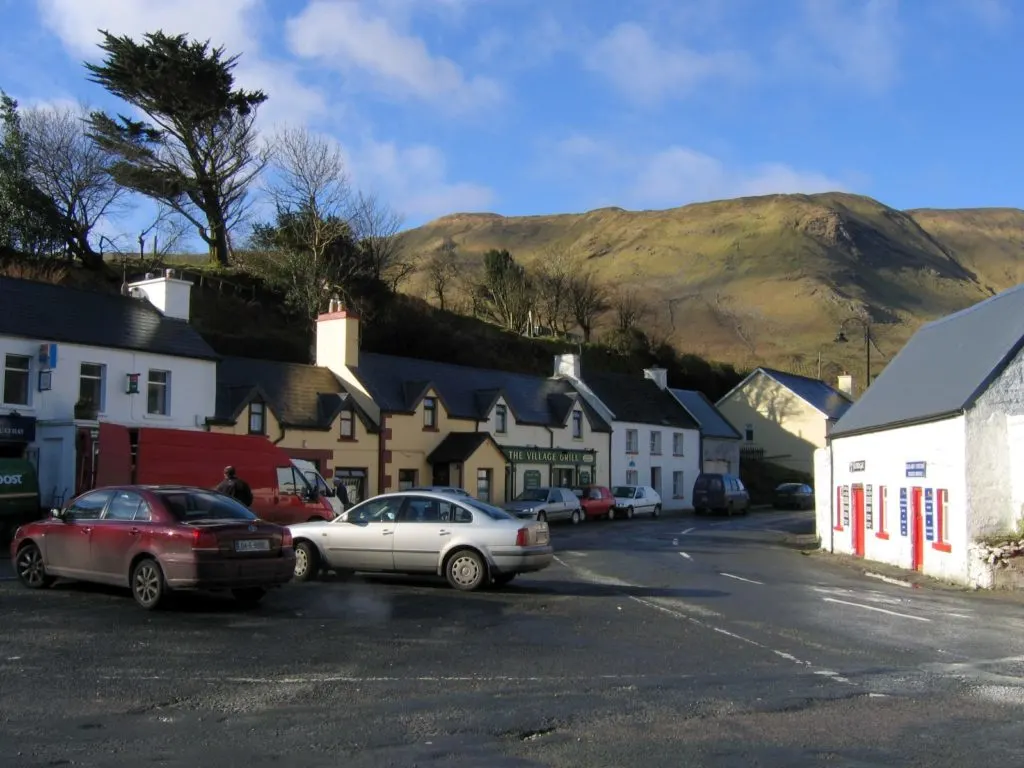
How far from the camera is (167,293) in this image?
110 feet

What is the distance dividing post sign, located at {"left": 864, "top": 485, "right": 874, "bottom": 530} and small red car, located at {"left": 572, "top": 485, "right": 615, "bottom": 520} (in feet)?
52.5

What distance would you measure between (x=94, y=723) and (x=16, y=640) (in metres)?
3.69

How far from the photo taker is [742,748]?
267 inches

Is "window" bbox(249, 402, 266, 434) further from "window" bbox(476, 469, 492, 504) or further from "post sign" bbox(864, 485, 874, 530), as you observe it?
"post sign" bbox(864, 485, 874, 530)

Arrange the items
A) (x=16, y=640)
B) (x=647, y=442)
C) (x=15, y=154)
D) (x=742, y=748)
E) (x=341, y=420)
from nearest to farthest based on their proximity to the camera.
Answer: (x=742, y=748)
(x=16, y=640)
(x=341, y=420)
(x=15, y=154)
(x=647, y=442)

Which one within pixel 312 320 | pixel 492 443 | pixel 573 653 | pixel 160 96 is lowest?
pixel 573 653

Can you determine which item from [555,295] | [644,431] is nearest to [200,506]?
[644,431]

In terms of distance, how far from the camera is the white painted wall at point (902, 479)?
19.7 meters

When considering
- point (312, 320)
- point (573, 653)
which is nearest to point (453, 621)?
point (573, 653)

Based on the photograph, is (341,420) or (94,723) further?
(341,420)

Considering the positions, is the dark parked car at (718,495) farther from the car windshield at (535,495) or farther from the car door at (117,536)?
the car door at (117,536)

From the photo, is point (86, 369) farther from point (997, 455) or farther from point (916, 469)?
point (997, 455)

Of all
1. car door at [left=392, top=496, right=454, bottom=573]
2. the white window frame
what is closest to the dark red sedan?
car door at [left=392, top=496, right=454, bottom=573]

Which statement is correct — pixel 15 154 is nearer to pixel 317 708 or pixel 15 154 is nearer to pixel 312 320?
pixel 312 320
